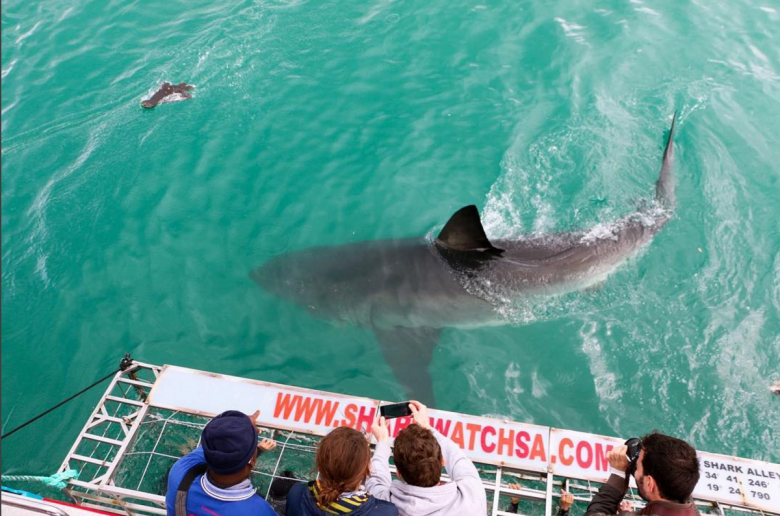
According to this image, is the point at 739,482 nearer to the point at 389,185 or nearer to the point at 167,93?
the point at 389,185

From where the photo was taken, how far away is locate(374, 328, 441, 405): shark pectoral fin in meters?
6.04

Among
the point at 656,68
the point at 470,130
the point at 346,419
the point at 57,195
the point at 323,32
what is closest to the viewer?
the point at 346,419

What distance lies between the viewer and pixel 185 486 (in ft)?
9.32

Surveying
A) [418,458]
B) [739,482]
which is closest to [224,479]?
[418,458]

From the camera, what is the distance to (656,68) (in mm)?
9391

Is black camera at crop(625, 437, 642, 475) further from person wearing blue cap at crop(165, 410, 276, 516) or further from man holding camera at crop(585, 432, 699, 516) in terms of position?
person wearing blue cap at crop(165, 410, 276, 516)

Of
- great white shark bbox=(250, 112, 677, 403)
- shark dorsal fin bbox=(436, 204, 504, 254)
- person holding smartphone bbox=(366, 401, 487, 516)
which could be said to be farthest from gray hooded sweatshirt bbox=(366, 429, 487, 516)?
shark dorsal fin bbox=(436, 204, 504, 254)

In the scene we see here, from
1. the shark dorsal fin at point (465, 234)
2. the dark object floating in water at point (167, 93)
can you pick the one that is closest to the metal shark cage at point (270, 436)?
the shark dorsal fin at point (465, 234)

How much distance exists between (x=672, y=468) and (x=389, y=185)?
6.03m

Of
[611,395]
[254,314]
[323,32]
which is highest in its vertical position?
[323,32]

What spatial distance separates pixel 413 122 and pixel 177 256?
408cm

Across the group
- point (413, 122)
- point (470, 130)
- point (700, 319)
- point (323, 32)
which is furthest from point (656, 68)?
point (323, 32)

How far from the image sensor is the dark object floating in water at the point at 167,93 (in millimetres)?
9344

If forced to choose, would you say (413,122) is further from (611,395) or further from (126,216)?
(611,395)
